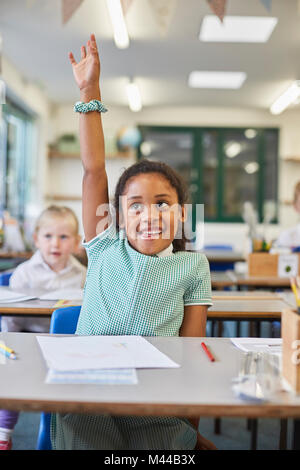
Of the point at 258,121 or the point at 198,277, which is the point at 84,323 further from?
the point at 258,121

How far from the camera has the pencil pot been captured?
32.4 inches

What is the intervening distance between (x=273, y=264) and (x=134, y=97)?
4628 millimetres

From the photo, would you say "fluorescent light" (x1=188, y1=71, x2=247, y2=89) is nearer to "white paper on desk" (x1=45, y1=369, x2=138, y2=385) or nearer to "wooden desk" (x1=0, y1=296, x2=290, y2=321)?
"wooden desk" (x1=0, y1=296, x2=290, y2=321)

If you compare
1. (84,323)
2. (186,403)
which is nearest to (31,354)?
(84,323)

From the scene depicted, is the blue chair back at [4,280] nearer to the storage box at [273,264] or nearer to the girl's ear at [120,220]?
the girl's ear at [120,220]

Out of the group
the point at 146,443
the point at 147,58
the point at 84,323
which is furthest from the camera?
the point at 147,58

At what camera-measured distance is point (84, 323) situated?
1277 mm

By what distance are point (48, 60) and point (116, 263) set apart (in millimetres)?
4982

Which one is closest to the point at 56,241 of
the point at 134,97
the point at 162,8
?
the point at 162,8

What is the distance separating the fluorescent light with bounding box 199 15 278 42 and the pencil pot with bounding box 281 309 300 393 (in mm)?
4052

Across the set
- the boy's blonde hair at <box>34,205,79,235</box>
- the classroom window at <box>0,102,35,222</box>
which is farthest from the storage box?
the classroom window at <box>0,102,35,222</box>

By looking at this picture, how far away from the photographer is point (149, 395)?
30.8 inches

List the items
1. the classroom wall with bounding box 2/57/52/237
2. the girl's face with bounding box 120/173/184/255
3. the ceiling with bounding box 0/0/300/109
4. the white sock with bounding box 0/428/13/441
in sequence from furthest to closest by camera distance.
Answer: the classroom wall with bounding box 2/57/52/237, the ceiling with bounding box 0/0/300/109, the white sock with bounding box 0/428/13/441, the girl's face with bounding box 120/173/184/255

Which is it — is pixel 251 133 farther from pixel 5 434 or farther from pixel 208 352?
pixel 208 352
